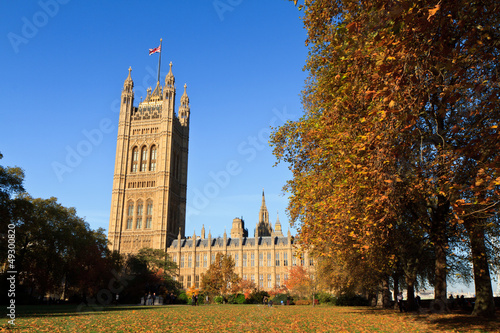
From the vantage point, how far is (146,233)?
94062mm

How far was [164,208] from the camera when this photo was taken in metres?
94.8

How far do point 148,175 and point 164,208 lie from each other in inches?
403

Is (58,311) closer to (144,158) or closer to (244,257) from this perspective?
(244,257)

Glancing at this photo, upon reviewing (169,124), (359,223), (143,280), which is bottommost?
(143,280)

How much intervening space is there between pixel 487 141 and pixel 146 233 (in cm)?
9170

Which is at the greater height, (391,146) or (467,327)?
(391,146)

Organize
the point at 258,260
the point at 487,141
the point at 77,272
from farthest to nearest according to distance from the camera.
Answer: the point at 258,260 → the point at 77,272 → the point at 487,141

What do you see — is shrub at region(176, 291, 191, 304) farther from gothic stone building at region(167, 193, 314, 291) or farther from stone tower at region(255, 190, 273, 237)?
stone tower at region(255, 190, 273, 237)

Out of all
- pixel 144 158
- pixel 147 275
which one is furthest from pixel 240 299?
pixel 144 158

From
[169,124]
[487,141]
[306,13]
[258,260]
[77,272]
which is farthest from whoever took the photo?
[169,124]

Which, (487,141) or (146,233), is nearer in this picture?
(487,141)

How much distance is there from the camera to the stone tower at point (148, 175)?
94438mm

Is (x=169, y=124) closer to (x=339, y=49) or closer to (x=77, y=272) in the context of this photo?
(x=77, y=272)

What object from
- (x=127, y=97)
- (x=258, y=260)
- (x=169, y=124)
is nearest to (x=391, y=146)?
(x=258, y=260)
